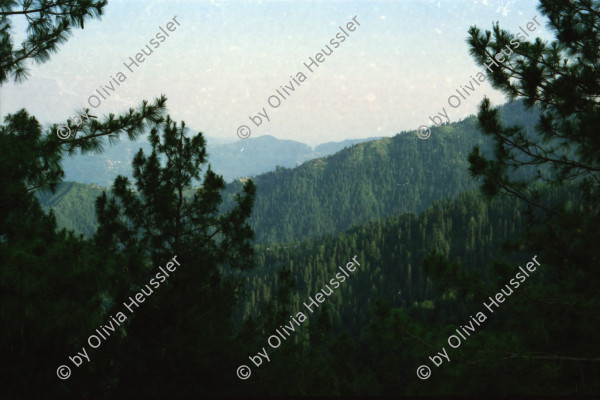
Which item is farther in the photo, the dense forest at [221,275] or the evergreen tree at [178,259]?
the evergreen tree at [178,259]

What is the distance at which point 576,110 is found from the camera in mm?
7828

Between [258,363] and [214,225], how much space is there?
3.63 metres

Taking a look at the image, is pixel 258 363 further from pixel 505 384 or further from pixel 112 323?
pixel 505 384

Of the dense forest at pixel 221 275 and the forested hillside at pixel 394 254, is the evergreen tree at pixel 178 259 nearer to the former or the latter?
the dense forest at pixel 221 275
